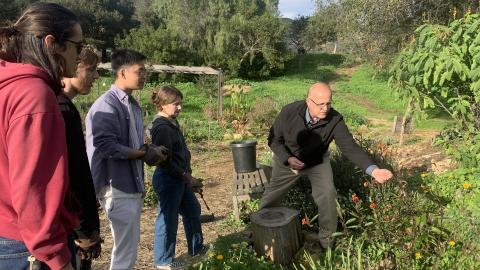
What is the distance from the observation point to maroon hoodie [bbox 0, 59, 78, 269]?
125 centimetres

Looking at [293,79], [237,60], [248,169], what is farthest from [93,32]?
[248,169]

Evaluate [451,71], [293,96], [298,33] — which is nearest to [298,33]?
[298,33]

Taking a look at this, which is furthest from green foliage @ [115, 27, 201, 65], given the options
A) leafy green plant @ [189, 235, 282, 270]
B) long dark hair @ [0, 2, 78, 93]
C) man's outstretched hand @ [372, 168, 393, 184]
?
long dark hair @ [0, 2, 78, 93]

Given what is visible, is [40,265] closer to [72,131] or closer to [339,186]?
[72,131]

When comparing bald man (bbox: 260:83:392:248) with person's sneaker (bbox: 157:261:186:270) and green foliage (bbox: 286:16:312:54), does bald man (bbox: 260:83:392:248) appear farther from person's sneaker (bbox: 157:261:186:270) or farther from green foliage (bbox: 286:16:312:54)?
green foliage (bbox: 286:16:312:54)

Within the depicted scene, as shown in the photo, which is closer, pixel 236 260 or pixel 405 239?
pixel 405 239

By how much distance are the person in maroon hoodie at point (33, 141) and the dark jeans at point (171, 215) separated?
6.45 ft

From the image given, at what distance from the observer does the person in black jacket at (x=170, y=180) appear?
3.24m

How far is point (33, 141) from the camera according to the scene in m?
1.25

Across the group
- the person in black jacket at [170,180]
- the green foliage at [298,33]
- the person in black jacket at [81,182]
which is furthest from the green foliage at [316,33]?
the person in black jacket at [81,182]

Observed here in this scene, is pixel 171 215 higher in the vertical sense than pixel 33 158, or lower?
lower

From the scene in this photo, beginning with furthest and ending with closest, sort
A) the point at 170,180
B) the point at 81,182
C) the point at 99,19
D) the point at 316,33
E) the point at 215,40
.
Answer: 1. the point at 316,33
2. the point at 99,19
3. the point at 215,40
4. the point at 170,180
5. the point at 81,182

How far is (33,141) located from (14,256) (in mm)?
460

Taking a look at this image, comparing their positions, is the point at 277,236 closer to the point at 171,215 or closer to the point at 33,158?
the point at 171,215
